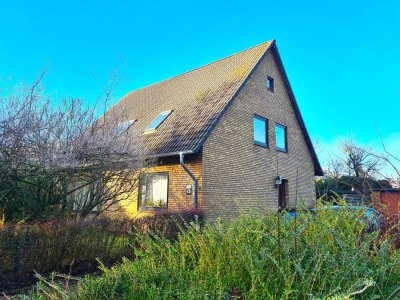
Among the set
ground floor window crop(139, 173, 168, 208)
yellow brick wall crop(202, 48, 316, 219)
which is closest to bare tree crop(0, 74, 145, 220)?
ground floor window crop(139, 173, 168, 208)

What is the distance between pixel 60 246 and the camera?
5.72 meters

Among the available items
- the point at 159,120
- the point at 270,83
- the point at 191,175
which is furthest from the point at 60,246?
the point at 270,83

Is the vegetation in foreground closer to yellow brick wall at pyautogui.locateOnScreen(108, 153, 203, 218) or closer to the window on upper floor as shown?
yellow brick wall at pyautogui.locateOnScreen(108, 153, 203, 218)

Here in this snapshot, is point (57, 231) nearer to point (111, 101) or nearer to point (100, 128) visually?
point (100, 128)

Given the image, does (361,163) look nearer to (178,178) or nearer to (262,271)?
(262,271)

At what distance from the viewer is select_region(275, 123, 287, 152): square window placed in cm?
1487

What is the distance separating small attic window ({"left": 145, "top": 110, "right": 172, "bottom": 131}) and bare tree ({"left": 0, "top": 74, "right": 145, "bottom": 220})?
3505 mm

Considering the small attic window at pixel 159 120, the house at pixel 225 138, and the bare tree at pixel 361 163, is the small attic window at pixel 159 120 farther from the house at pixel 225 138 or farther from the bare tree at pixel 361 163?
the bare tree at pixel 361 163

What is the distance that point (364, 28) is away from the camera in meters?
12.4

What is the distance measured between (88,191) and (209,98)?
6240 mm

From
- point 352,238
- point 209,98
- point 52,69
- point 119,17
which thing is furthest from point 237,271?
point 119,17

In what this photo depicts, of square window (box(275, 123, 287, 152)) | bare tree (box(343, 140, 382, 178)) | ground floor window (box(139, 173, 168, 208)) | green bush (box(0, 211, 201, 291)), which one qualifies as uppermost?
square window (box(275, 123, 287, 152))

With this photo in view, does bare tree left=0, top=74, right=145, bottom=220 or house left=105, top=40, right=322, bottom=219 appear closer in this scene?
bare tree left=0, top=74, right=145, bottom=220

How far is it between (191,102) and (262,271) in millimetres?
11148
